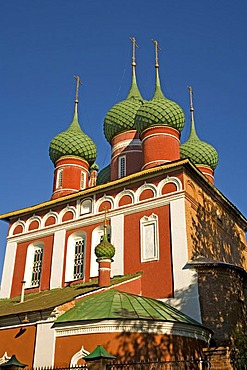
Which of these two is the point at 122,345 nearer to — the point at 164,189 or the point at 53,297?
the point at 53,297

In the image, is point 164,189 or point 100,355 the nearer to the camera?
point 100,355

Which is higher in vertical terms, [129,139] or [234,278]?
[129,139]

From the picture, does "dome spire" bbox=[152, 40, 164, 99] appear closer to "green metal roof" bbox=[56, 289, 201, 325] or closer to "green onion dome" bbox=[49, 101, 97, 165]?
"green onion dome" bbox=[49, 101, 97, 165]

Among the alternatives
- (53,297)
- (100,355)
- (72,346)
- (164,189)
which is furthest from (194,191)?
(100,355)

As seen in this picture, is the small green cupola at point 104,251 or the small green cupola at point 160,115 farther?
the small green cupola at point 160,115

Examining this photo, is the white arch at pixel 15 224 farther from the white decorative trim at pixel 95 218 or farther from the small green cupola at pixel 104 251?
the small green cupola at pixel 104 251

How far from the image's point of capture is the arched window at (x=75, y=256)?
50.3 ft

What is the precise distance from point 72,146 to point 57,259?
18.8 ft

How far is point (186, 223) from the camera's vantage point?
13344 millimetres

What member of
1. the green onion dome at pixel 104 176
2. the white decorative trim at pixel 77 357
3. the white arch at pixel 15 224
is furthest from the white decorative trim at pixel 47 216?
the white decorative trim at pixel 77 357

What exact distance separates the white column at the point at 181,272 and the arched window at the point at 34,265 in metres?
5.52

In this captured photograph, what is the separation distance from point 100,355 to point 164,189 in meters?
7.98

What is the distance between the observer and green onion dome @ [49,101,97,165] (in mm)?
19641

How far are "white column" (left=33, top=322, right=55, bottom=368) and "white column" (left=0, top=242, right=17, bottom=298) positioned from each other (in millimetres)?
6162
